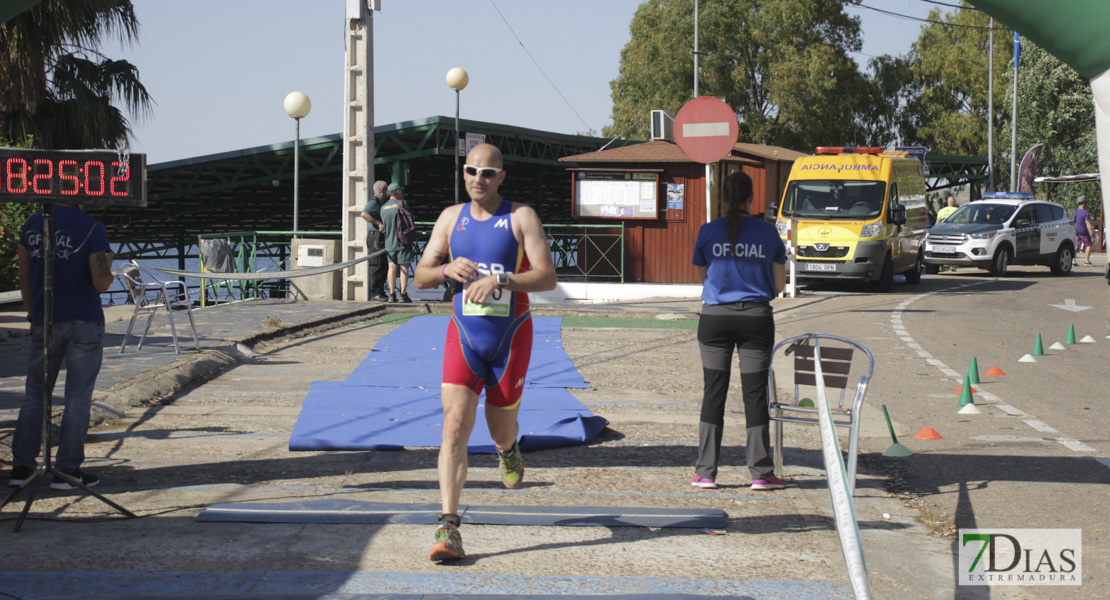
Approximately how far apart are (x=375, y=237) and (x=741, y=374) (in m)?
12.7

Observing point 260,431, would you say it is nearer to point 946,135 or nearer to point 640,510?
point 640,510

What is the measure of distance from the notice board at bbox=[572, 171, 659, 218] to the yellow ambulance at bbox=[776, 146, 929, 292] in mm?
3046

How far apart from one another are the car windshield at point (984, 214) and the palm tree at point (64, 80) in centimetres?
1953

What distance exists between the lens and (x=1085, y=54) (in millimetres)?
4586

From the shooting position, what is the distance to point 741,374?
6242mm

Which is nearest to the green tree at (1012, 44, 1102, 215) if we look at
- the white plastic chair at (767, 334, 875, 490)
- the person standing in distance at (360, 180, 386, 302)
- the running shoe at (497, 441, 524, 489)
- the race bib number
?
the person standing in distance at (360, 180, 386, 302)

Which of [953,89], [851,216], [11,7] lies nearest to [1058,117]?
[953,89]

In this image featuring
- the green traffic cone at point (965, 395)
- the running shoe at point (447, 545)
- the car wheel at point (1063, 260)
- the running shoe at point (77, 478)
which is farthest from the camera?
the car wheel at point (1063, 260)

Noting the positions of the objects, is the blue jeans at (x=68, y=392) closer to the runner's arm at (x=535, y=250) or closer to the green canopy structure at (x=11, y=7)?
the green canopy structure at (x=11, y=7)

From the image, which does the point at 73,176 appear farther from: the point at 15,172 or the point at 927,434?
the point at 927,434

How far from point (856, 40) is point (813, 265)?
36936 mm

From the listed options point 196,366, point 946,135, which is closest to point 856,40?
point 946,135

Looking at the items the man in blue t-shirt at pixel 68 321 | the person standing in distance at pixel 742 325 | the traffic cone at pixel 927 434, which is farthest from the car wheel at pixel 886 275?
the man in blue t-shirt at pixel 68 321

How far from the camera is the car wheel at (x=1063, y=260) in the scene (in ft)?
89.4
